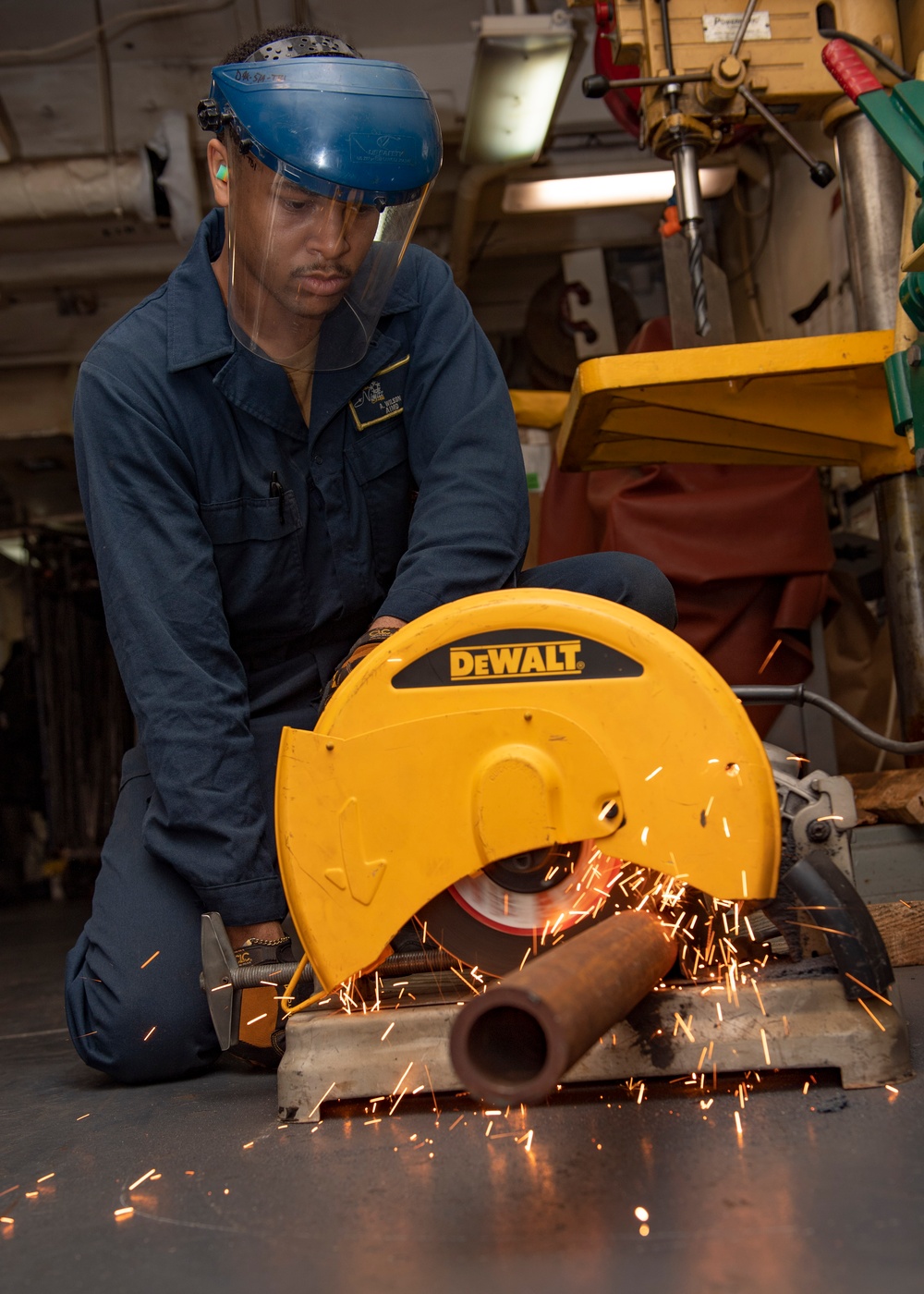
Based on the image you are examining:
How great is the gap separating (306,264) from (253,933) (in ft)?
3.26

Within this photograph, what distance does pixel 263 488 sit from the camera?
1.91 metres

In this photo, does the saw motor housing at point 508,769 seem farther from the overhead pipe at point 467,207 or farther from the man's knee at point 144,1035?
the overhead pipe at point 467,207

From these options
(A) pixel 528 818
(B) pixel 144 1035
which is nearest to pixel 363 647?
(A) pixel 528 818

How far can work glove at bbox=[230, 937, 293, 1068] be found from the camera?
62.4 inches

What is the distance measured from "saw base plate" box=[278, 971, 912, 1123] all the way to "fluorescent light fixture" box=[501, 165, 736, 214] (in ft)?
14.6

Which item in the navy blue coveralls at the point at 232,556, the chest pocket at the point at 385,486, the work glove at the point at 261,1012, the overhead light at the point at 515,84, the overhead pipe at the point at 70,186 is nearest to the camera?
the work glove at the point at 261,1012

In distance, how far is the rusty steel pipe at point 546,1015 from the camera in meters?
0.85

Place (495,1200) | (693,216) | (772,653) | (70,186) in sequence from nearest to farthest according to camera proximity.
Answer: (495,1200)
(693,216)
(772,653)
(70,186)

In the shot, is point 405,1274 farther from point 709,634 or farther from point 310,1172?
point 709,634

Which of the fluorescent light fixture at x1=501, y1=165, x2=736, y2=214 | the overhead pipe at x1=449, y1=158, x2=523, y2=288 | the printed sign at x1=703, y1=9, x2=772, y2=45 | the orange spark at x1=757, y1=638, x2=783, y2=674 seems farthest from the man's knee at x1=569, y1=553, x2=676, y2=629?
the fluorescent light fixture at x1=501, y1=165, x2=736, y2=214

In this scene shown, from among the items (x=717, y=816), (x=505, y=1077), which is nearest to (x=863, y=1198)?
(x=505, y=1077)

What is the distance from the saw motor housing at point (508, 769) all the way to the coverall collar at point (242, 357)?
67 cm

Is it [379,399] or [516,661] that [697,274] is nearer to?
[379,399]

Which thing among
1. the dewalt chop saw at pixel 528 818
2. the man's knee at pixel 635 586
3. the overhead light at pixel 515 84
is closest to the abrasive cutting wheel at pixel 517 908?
the dewalt chop saw at pixel 528 818
